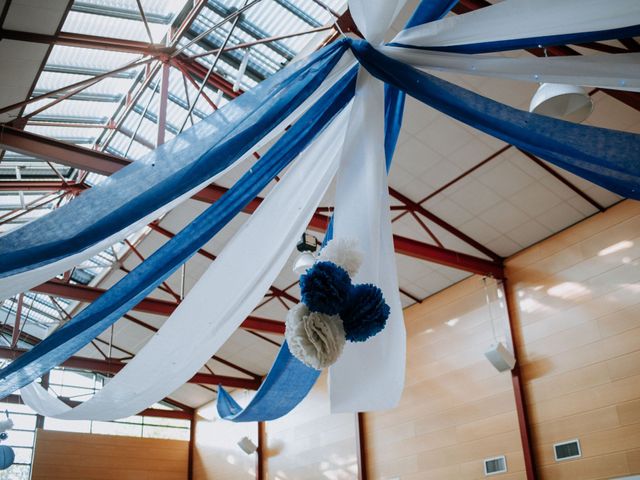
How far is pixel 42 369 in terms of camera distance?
8.65 ft

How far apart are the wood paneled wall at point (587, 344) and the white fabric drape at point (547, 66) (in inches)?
183

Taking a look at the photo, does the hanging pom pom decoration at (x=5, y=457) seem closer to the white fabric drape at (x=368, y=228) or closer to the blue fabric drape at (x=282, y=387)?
the blue fabric drape at (x=282, y=387)

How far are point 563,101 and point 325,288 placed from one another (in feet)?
8.01

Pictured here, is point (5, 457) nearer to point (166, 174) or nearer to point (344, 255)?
point (166, 174)

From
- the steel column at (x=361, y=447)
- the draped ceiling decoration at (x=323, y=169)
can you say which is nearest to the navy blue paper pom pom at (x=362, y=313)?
the draped ceiling decoration at (x=323, y=169)

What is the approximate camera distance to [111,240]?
7.21ft

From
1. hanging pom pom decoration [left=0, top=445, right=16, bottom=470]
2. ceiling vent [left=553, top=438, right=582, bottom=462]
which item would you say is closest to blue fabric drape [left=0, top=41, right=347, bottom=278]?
ceiling vent [left=553, top=438, right=582, bottom=462]

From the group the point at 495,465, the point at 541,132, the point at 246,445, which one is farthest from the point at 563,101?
the point at 246,445

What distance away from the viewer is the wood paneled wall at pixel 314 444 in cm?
941

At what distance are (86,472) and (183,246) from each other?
429 inches

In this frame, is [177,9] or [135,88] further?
[135,88]

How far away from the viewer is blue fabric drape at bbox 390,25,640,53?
2.08 m

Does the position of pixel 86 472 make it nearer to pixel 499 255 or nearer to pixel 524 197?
pixel 499 255

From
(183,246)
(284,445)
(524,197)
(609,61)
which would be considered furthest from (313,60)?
(284,445)
